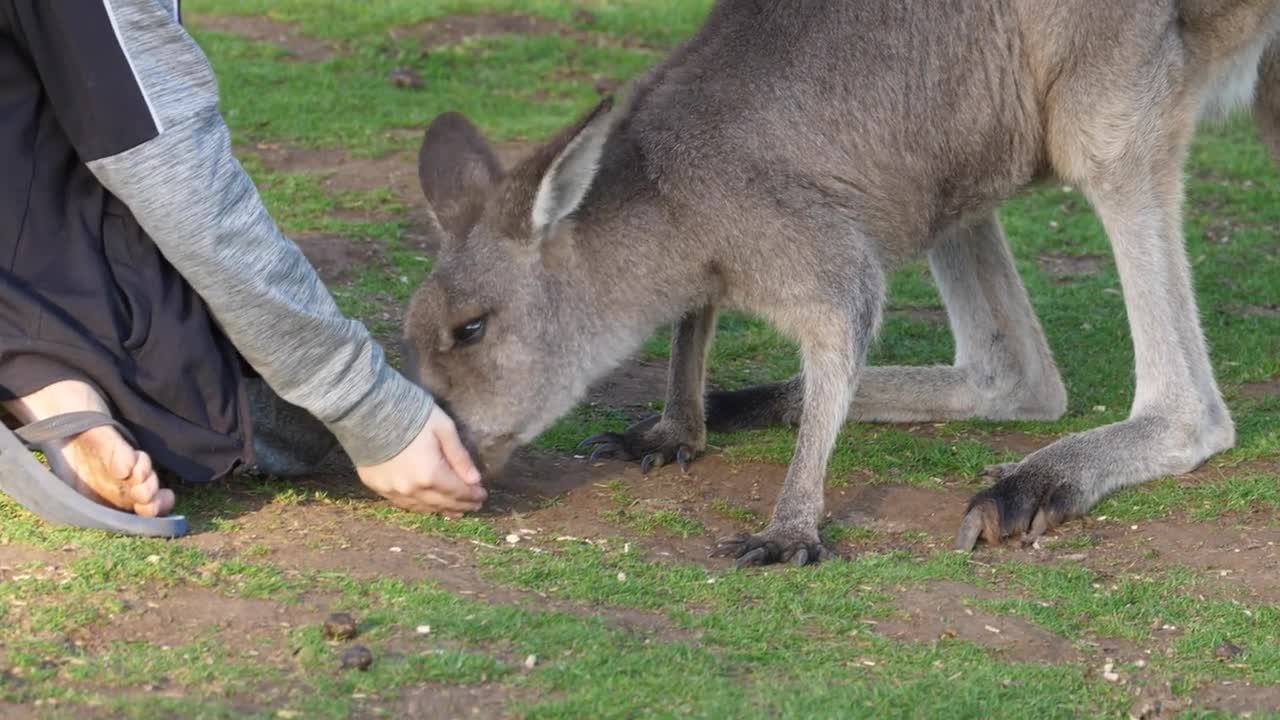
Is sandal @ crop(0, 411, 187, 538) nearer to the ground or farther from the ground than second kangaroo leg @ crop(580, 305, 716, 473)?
farther from the ground

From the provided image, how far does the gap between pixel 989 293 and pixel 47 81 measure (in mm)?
2846

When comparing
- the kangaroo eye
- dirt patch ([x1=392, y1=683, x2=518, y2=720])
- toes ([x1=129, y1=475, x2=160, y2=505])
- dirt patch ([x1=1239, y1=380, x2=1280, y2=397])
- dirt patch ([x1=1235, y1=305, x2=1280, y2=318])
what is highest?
the kangaroo eye

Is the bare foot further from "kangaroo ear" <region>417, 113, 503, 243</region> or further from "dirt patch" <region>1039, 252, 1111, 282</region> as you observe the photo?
"dirt patch" <region>1039, 252, 1111, 282</region>

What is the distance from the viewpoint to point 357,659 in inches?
116

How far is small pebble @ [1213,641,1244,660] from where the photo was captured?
3.35 m

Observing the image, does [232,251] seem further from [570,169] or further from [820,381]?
[820,381]

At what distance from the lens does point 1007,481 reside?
4199 millimetres

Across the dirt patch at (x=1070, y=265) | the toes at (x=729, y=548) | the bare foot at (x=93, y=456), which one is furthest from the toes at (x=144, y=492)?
the dirt patch at (x=1070, y=265)

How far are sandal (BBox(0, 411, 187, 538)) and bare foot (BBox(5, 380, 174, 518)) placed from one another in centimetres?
3

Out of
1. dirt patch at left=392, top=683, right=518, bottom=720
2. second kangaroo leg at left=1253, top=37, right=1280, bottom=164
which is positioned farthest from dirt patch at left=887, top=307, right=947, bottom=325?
dirt patch at left=392, top=683, right=518, bottom=720

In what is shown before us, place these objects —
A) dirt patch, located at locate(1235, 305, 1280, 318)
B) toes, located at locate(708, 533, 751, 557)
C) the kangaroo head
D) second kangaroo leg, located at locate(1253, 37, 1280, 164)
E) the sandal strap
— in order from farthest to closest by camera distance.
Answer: dirt patch, located at locate(1235, 305, 1280, 318) < second kangaroo leg, located at locate(1253, 37, 1280, 164) < the kangaroo head < toes, located at locate(708, 533, 751, 557) < the sandal strap

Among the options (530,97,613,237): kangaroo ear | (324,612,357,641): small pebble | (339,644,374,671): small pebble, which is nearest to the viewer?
(339,644,374,671): small pebble

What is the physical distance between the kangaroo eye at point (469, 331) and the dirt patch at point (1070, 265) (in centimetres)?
318

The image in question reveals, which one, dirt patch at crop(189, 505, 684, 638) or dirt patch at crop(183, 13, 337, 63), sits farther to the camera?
dirt patch at crop(183, 13, 337, 63)
